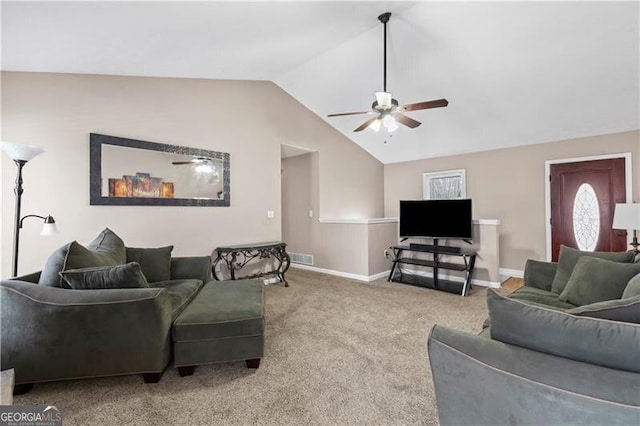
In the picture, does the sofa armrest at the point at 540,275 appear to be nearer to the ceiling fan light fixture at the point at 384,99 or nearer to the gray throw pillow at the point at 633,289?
the gray throw pillow at the point at 633,289

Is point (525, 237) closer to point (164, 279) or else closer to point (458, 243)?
point (458, 243)

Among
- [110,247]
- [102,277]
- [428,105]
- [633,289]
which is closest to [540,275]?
[633,289]

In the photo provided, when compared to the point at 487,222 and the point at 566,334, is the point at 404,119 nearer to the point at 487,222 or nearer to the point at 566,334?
the point at 487,222

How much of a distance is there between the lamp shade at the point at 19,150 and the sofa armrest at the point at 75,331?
1078 millimetres

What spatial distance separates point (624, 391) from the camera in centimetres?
88

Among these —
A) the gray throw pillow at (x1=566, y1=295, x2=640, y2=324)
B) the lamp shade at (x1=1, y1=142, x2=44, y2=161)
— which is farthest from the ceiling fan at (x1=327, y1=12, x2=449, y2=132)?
the lamp shade at (x1=1, y1=142, x2=44, y2=161)

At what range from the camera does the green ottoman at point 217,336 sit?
1.98m

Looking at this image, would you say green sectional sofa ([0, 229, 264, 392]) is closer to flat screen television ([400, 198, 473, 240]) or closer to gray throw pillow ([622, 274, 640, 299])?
gray throw pillow ([622, 274, 640, 299])

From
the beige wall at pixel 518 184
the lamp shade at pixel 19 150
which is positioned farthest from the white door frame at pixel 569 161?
the lamp shade at pixel 19 150

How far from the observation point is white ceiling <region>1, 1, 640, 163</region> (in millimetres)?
2420

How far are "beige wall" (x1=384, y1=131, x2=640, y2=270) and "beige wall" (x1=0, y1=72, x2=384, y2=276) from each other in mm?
2792

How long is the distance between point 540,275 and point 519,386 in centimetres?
222

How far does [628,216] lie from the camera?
3031 millimetres

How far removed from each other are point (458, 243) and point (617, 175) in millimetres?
2424
